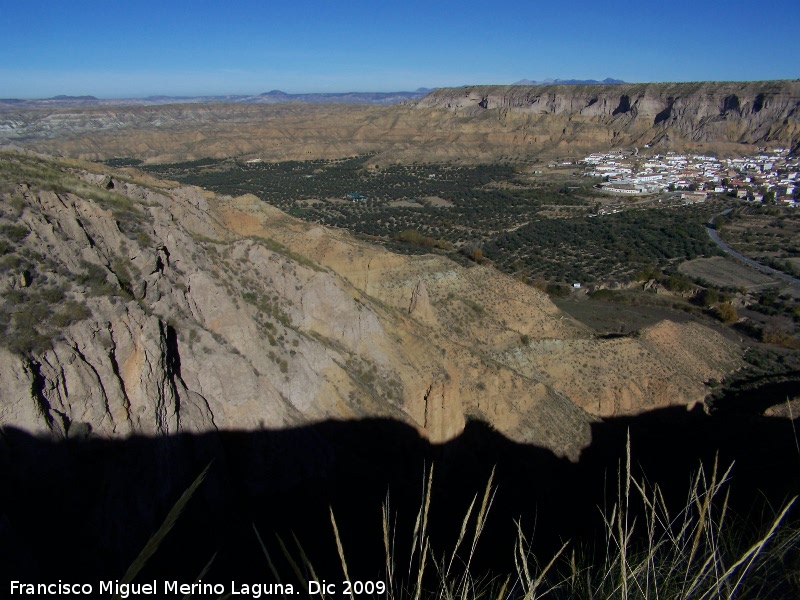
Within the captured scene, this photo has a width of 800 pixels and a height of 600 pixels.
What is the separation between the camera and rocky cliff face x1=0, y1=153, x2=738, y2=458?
10055mm

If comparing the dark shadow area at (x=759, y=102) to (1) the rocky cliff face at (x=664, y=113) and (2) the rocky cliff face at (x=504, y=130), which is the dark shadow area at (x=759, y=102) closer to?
(1) the rocky cliff face at (x=664, y=113)

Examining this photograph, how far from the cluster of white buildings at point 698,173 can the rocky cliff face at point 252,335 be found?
7621cm

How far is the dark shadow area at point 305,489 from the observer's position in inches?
335

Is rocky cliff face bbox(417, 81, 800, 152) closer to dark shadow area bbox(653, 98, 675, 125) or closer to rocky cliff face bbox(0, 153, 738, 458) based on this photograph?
dark shadow area bbox(653, 98, 675, 125)

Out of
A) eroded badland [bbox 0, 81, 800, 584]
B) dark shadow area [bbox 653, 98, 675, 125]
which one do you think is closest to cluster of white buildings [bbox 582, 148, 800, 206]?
dark shadow area [bbox 653, 98, 675, 125]

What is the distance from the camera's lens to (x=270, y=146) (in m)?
132

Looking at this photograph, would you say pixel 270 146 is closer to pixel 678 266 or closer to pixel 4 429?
pixel 678 266

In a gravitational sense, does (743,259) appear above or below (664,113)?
below

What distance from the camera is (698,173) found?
108m

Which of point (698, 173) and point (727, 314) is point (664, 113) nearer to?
point (698, 173)

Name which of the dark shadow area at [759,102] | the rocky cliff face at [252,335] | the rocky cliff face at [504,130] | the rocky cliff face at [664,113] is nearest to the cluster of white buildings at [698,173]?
the rocky cliff face at [664,113]

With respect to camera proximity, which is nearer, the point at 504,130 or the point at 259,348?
the point at 259,348

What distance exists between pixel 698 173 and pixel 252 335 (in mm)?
117824

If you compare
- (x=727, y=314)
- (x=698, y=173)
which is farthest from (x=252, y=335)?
(x=698, y=173)
